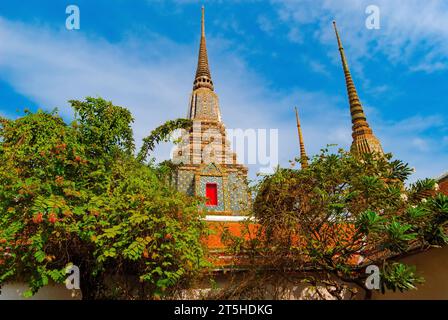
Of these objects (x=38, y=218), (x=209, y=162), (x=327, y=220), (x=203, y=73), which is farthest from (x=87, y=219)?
(x=203, y=73)

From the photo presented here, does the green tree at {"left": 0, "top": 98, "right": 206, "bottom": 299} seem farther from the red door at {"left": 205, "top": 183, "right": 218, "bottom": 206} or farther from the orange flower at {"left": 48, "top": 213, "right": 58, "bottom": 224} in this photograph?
the red door at {"left": 205, "top": 183, "right": 218, "bottom": 206}

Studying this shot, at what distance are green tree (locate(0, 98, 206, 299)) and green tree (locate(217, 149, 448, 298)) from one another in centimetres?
178

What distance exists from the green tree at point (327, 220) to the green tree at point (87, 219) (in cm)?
178

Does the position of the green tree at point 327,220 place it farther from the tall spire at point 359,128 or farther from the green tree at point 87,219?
the tall spire at point 359,128

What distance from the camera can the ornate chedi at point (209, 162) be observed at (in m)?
21.1

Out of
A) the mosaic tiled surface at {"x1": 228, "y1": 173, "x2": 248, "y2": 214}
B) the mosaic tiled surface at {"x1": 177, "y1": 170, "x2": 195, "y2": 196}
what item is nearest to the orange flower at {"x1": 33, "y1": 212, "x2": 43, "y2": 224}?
the mosaic tiled surface at {"x1": 228, "y1": 173, "x2": 248, "y2": 214}

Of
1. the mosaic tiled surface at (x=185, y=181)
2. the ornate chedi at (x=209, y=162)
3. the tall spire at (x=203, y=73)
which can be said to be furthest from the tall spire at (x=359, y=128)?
the tall spire at (x=203, y=73)

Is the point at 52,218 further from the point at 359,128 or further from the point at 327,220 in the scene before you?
the point at 359,128

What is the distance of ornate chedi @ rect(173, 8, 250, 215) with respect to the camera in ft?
69.1

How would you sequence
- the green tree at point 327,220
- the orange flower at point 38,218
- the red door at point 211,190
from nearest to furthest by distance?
1. the orange flower at point 38,218
2. the green tree at point 327,220
3. the red door at point 211,190

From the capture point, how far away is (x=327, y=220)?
865cm

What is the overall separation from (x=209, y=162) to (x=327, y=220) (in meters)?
14.4

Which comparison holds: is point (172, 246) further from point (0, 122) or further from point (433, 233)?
point (0, 122)
